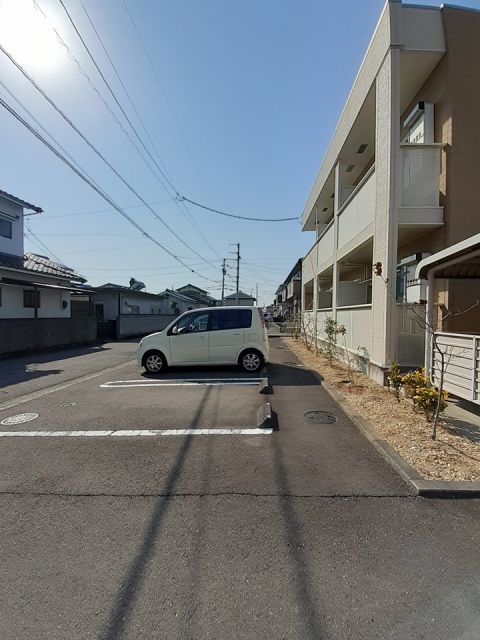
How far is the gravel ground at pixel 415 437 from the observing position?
3.32 metres

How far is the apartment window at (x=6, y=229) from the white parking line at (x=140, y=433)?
14.6 metres

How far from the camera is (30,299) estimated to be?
50.8ft

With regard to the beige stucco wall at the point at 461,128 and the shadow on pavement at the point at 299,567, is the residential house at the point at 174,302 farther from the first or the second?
the shadow on pavement at the point at 299,567

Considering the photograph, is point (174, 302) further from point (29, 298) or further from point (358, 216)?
point (358, 216)

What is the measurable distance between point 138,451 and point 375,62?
8817 mm

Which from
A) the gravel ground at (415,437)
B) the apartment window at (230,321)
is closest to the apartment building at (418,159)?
the gravel ground at (415,437)

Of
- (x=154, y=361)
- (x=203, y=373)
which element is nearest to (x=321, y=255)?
(x=203, y=373)

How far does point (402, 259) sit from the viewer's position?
859cm

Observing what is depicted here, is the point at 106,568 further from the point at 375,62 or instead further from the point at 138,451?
A: the point at 375,62

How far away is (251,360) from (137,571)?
669 centimetres

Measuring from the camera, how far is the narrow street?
182 cm

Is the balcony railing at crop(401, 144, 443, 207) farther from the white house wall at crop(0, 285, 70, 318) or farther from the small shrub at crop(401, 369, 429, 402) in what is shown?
the white house wall at crop(0, 285, 70, 318)

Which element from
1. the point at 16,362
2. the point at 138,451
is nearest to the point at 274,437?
the point at 138,451

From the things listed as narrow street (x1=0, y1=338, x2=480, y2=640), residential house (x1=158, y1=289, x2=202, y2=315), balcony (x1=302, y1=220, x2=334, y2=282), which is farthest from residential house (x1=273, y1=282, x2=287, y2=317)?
narrow street (x1=0, y1=338, x2=480, y2=640)
